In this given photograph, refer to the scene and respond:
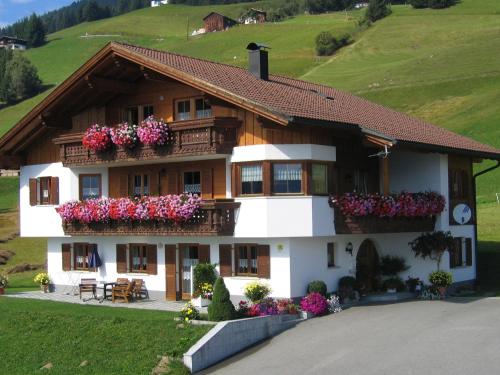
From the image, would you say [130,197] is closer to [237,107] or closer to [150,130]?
[150,130]

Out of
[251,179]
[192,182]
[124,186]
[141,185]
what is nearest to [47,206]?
[124,186]

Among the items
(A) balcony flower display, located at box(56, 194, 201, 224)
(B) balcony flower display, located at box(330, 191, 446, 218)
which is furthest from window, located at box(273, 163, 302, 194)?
(A) balcony flower display, located at box(56, 194, 201, 224)

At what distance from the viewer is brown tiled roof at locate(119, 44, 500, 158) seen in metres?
24.9

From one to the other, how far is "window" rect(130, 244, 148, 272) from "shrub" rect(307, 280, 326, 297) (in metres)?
6.83

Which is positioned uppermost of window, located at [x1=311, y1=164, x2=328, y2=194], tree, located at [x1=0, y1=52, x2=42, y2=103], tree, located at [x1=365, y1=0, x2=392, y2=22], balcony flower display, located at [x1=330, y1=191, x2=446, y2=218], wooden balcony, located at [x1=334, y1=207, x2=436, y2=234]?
tree, located at [x1=365, y1=0, x2=392, y2=22]

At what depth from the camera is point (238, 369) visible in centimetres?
→ 1881

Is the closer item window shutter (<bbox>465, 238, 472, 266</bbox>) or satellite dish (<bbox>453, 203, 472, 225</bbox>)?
satellite dish (<bbox>453, 203, 472, 225</bbox>)

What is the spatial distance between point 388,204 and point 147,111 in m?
9.13

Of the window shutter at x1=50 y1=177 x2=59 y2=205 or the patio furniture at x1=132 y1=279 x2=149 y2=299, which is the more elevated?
the window shutter at x1=50 y1=177 x2=59 y2=205

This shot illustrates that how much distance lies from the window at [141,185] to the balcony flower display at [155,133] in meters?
2.78

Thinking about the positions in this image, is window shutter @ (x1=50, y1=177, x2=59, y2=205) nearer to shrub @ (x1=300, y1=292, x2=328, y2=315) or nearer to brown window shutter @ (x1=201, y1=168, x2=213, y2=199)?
brown window shutter @ (x1=201, y1=168, x2=213, y2=199)

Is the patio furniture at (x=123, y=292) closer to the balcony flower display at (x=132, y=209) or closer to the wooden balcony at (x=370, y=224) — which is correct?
the balcony flower display at (x=132, y=209)

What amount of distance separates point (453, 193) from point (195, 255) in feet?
31.7

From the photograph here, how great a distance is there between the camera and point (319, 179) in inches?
992
